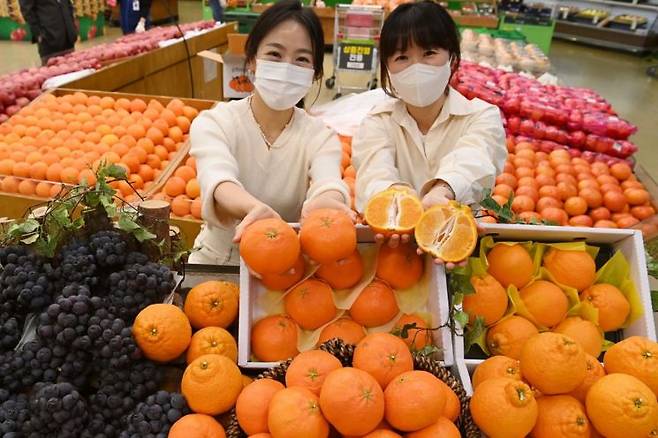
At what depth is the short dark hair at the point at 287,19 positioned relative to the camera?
1653mm

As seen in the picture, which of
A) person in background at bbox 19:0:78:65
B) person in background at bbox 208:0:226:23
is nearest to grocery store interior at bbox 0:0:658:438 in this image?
person in background at bbox 19:0:78:65

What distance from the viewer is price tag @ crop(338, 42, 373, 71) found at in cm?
568

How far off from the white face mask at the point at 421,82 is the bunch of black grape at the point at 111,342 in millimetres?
1237

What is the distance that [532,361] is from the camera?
1.07m

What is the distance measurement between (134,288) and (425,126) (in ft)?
4.11

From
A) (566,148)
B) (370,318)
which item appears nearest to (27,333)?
(370,318)

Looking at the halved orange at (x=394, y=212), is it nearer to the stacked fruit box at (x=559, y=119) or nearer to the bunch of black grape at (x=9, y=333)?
the bunch of black grape at (x=9, y=333)

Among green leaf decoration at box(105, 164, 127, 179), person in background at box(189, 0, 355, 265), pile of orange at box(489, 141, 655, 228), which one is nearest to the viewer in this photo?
green leaf decoration at box(105, 164, 127, 179)

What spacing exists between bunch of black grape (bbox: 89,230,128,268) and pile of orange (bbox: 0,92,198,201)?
168 centimetres

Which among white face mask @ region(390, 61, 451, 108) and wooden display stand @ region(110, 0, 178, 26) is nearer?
white face mask @ region(390, 61, 451, 108)

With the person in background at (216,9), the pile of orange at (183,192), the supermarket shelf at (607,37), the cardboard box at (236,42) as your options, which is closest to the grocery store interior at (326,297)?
the pile of orange at (183,192)

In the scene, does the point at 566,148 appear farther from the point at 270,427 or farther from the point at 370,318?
the point at 270,427

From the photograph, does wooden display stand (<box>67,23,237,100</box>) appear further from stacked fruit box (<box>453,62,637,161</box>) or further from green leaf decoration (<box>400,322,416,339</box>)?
green leaf decoration (<box>400,322,416,339</box>)

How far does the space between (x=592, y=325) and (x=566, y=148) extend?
3105 millimetres
